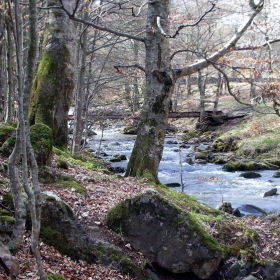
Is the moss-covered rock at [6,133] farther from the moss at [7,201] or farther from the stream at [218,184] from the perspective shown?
the stream at [218,184]

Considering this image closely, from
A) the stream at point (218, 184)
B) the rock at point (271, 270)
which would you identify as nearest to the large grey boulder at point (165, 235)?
the rock at point (271, 270)

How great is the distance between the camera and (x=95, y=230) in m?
A: 5.20

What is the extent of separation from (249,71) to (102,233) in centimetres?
548

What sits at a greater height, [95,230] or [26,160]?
[26,160]

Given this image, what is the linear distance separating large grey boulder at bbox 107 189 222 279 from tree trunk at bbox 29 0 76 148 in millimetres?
4018

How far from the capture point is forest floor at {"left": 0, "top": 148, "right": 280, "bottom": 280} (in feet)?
12.9

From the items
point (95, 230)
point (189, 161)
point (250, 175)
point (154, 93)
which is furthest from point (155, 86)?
point (189, 161)

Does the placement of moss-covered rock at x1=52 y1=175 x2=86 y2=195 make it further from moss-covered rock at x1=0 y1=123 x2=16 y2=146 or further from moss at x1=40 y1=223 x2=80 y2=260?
moss at x1=40 y1=223 x2=80 y2=260

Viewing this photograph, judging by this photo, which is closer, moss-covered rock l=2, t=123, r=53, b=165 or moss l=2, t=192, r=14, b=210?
moss l=2, t=192, r=14, b=210

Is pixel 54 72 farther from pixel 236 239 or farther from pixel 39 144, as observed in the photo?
pixel 236 239

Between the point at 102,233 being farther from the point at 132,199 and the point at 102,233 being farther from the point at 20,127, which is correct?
the point at 20,127

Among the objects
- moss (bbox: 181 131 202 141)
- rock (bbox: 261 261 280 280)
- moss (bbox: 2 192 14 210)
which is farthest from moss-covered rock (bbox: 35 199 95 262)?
moss (bbox: 181 131 202 141)

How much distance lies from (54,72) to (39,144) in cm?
→ 274

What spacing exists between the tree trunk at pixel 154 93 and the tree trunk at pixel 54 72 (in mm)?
1977
